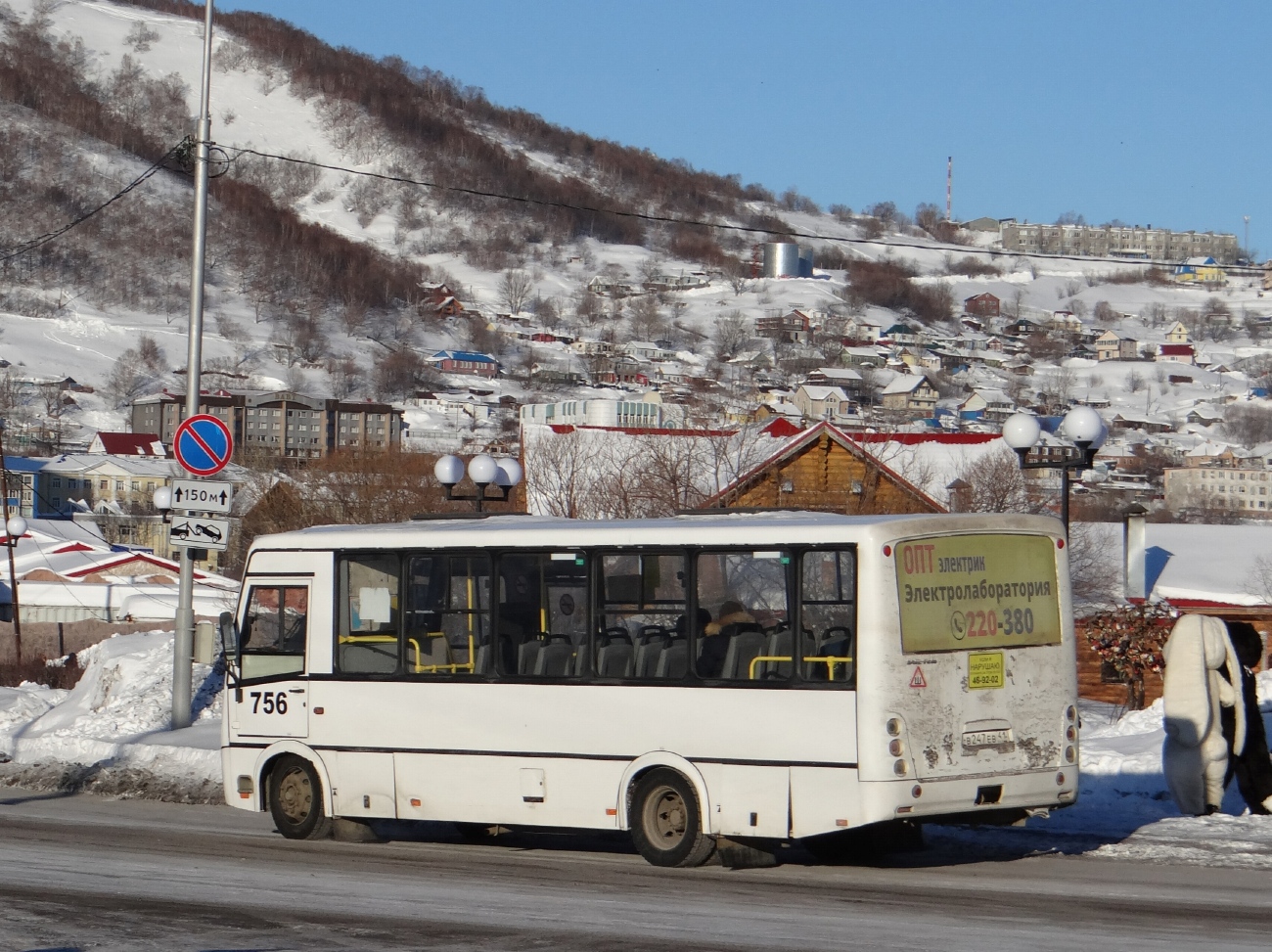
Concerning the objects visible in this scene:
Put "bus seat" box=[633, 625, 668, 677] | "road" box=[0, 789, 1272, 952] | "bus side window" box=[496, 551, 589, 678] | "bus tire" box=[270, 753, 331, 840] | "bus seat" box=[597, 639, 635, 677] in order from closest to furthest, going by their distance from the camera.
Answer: "road" box=[0, 789, 1272, 952], "bus seat" box=[633, 625, 668, 677], "bus seat" box=[597, 639, 635, 677], "bus side window" box=[496, 551, 589, 678], "bus tire" box=[270, 753, 331, 840]

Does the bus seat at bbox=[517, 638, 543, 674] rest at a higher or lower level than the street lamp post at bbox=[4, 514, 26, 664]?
lower

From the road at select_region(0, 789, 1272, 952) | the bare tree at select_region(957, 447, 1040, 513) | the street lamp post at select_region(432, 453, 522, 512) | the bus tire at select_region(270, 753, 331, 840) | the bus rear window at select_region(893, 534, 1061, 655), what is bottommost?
the road at select_region(0, 789, 1272, 952)

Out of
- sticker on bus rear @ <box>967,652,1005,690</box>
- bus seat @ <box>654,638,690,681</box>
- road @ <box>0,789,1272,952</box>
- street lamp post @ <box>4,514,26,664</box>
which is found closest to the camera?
road @ <box>0,789,1272,952</box>

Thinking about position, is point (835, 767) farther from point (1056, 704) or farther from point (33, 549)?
point (33, 549)

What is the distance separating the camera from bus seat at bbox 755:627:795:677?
1182cm

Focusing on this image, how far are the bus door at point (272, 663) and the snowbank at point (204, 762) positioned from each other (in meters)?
2.46

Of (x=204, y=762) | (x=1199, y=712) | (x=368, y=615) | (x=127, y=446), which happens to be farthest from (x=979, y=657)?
(x=127, y=446)

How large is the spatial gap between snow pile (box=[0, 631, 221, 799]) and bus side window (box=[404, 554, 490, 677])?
433cm

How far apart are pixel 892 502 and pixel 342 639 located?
33.4 metres

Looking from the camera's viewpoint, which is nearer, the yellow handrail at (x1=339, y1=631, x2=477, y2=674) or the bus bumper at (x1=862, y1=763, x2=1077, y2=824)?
the bus bumper at (x1=862, y1=763, x2=1077, y2=824)

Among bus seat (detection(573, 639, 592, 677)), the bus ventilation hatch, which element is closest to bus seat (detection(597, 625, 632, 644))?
bus seat (detection(573, 639, 592, 677))

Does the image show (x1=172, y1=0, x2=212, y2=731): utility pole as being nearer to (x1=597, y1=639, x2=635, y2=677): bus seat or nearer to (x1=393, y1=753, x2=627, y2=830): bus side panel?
(x1=393, y1=753, x2=627, y2=830): bus side panel

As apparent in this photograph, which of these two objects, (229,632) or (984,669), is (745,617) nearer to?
(984,669)

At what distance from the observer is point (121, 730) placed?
20266 millimetres
